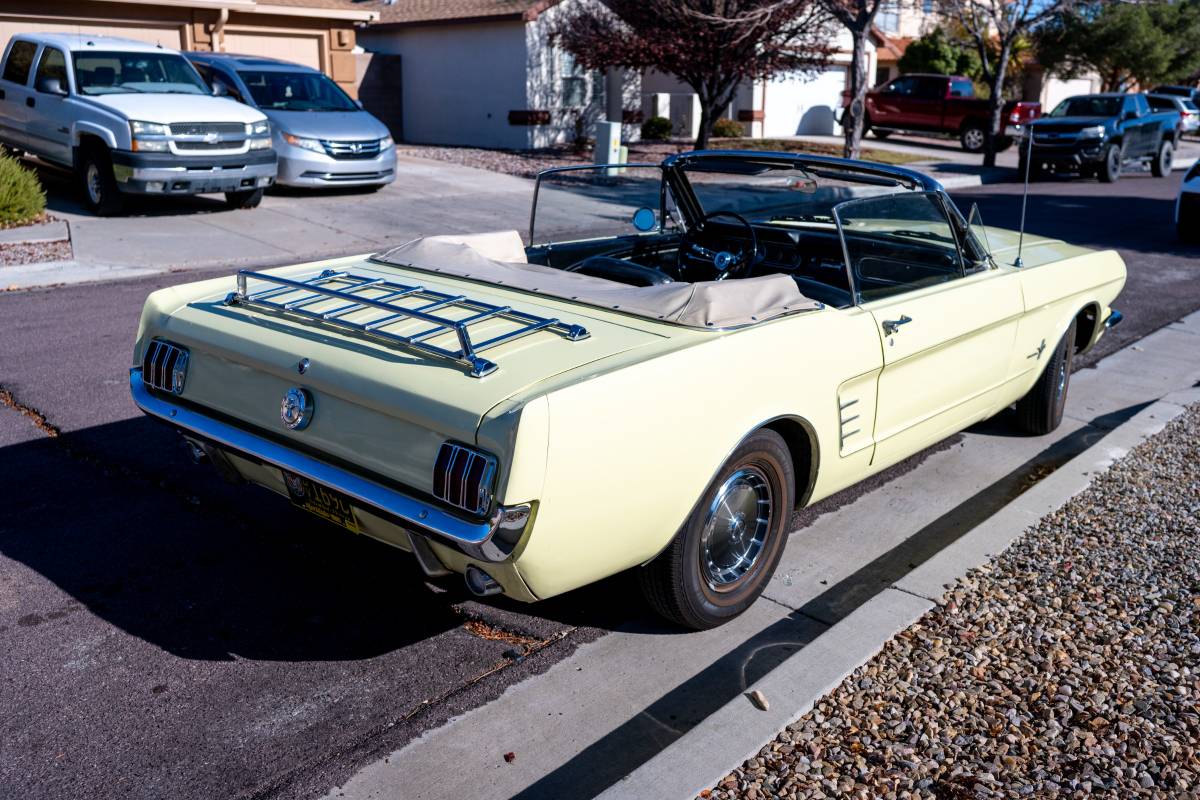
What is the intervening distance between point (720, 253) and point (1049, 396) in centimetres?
225

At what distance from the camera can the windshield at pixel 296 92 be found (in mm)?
15531

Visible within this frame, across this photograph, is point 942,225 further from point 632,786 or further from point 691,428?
point 632,786

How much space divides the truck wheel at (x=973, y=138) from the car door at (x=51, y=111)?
74.1ft

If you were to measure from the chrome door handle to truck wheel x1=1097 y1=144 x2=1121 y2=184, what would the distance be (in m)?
19.6

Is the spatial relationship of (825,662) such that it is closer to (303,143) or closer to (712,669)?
(712,669)

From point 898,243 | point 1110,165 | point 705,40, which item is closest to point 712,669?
point 898,243

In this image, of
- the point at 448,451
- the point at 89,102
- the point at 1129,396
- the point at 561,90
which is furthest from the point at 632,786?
the point at 561,90

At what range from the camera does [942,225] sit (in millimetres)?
4980

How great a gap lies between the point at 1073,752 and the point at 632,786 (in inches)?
51.1

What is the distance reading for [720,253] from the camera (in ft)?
16.7

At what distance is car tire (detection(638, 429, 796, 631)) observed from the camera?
371 centimetres

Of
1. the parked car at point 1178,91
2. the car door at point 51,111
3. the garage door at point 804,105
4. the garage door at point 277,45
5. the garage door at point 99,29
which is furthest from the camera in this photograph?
the parked car at point 1178,91

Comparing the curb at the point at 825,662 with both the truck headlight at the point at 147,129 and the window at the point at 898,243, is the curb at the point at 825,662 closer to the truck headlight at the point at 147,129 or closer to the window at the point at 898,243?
the window at the point at 898,243

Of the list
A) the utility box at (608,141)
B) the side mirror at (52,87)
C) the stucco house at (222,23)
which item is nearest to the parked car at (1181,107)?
the utility box at (608,141)
